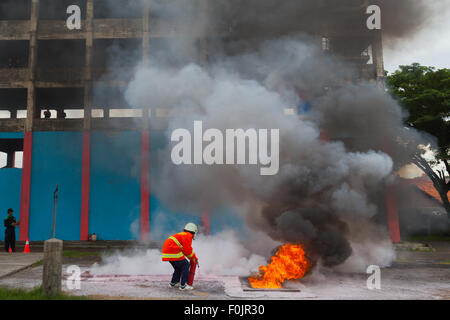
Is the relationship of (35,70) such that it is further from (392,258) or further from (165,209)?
(392,258)

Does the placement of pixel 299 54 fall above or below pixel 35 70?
below

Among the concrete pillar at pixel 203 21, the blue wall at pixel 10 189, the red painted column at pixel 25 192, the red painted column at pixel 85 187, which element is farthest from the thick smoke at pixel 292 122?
the blue wall at pixel 10 189

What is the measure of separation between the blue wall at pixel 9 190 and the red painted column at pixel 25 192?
0.78ft

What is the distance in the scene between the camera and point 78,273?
9000mm

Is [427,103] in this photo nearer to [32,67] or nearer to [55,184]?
[55,184]

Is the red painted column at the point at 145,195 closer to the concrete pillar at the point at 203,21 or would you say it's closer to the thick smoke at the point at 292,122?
the thick smoke at the point at 292,122

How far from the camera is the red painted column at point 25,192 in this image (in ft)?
58.7

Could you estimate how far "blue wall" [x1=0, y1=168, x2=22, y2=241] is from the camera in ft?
59.4

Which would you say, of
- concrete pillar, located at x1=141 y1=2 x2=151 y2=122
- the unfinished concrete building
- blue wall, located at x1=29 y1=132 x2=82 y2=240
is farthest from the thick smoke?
blue wall, located at x1=29 y1=132 x2=82 y2=240

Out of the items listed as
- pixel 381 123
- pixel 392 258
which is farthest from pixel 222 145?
pixel 392 258

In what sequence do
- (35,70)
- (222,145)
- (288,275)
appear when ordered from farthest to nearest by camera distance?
(35,70), (222,145), (288,275)

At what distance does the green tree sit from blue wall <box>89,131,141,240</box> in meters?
13.5
